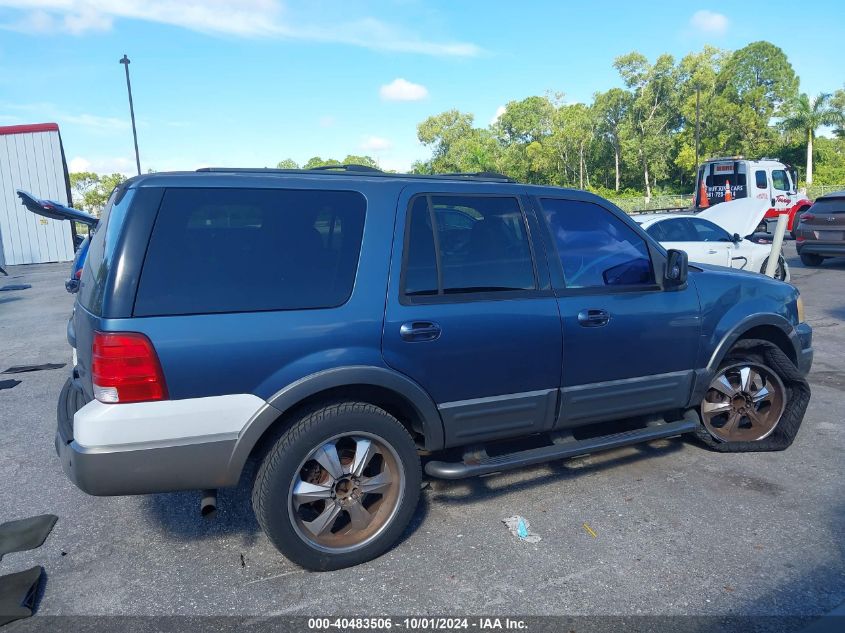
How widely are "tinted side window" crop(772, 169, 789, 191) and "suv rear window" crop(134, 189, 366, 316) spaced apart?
2052cm

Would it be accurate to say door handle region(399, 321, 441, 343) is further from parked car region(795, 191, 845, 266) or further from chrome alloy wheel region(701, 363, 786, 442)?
parked car region(795, 191, 845, 266)

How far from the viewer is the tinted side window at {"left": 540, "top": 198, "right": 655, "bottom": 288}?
3777mm

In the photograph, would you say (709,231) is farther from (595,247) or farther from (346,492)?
(346,492)


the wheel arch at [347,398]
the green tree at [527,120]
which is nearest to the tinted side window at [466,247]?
the wheel arch at [347,398]

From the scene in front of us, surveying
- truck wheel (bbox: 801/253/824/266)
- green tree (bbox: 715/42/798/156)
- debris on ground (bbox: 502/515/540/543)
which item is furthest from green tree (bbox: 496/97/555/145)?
debris on ground (bbox: 502/515/540/543)

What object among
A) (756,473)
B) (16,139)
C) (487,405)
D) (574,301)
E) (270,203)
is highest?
(16,139)

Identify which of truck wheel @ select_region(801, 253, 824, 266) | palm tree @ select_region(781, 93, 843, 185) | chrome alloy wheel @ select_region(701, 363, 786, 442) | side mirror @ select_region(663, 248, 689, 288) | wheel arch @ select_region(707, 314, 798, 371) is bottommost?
truck wheel @ select_region(801, 253, 824, 266)

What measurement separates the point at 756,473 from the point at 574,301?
1.74 m

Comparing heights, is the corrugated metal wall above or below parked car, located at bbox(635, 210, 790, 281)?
above

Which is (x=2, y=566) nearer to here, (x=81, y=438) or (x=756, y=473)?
(x=81, y=438)

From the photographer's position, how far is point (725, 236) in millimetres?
10219

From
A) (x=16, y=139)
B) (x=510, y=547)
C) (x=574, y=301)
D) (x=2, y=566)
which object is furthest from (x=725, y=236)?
(x=16, y=139)

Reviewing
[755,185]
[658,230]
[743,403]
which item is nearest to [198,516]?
[743,403]

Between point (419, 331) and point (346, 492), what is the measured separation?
856mm
